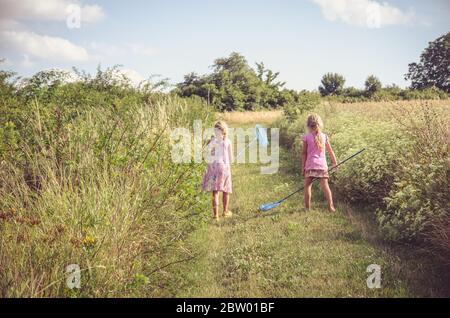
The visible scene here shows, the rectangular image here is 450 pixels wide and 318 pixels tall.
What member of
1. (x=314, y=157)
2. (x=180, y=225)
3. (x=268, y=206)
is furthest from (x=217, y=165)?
(x=180, y=225)

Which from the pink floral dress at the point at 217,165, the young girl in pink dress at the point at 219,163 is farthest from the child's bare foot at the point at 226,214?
the pink floral dress at the point at 217,165

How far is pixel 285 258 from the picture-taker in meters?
4.73

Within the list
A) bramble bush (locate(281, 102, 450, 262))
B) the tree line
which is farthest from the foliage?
bramble bush (locate(281, 102, 450, 262))

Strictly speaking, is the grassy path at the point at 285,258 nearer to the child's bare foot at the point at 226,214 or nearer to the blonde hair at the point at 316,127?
the child's bare foot at the point at 226,214

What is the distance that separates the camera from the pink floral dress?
720 cm

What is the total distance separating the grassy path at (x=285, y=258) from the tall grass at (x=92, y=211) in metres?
0.40

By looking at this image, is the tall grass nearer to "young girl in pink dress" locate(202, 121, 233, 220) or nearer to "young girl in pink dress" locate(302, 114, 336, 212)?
"young girl in pink dress" locate(202, 121, 233, 220)

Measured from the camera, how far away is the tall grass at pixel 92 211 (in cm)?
355

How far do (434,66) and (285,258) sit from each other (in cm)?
5498

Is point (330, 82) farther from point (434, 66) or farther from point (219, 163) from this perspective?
point (219, 163)

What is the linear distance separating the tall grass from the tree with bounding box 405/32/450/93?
166 feet
